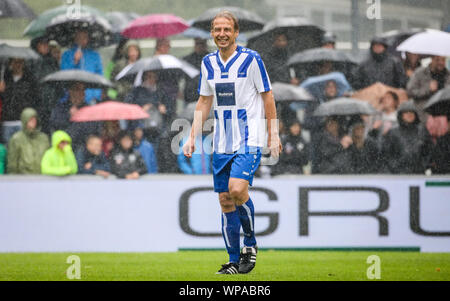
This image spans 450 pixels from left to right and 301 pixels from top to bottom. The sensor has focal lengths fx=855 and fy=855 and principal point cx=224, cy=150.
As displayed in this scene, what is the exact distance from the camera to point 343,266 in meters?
8.45

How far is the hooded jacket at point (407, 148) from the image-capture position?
1042cm

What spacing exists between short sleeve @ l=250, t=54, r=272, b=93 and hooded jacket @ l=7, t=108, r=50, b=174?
405cm

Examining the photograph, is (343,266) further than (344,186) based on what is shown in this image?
No

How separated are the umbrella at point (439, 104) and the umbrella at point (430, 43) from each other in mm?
491

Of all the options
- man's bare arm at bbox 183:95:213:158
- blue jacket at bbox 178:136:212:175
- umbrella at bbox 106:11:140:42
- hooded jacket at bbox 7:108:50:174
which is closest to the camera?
man's bare arm at bbox 183:95:213:158

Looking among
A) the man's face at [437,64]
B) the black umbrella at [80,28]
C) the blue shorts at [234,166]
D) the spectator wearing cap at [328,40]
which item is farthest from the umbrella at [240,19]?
the blue shorts at [234,166]

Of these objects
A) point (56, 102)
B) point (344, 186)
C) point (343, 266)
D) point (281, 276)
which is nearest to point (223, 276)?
point (281, 276)

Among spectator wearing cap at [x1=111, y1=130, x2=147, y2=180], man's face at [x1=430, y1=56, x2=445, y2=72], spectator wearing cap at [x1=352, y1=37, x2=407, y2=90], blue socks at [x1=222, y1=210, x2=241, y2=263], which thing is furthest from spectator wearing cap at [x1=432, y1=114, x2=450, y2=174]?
blue socks at [x1=222, y1=210, x2=241, y2=263]

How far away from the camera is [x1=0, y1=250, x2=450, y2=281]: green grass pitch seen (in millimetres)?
7488

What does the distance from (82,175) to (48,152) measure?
0.50m

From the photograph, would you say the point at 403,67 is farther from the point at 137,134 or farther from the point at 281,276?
the point at 281,276

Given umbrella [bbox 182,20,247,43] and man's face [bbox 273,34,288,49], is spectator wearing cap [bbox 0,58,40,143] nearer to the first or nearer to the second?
umbrella [bbox 182,20,247,43]

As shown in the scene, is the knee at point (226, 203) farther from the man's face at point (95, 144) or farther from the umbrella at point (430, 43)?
the umbrella at point (430, 43)

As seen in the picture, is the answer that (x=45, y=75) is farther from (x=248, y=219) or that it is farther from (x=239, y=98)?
(x=248, y=219)
